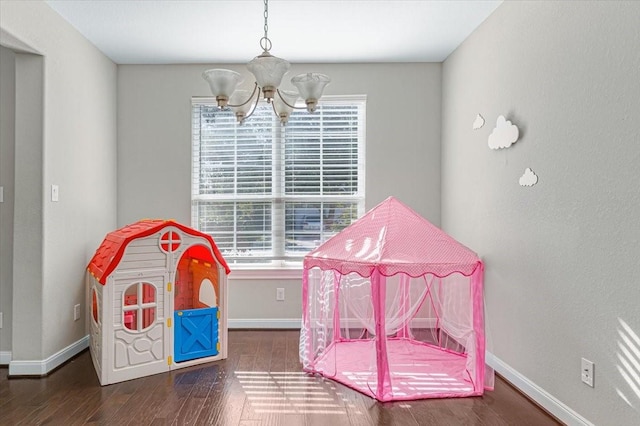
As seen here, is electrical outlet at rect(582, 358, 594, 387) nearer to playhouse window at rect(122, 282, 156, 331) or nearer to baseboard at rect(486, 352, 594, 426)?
baseboard at rect(486, 352, 594, 426)

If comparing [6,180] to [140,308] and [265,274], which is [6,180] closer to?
[140,308]

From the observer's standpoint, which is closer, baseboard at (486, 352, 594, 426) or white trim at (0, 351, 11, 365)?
baseboard at (486, 352, 594, 426)

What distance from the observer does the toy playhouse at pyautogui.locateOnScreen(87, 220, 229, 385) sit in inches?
116

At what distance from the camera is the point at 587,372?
2.20 m

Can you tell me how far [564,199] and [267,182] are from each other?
8.79 feet

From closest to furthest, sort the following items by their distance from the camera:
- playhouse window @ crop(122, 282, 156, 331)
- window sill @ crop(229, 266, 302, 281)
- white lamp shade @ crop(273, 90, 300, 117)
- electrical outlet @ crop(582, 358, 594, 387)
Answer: electrical outlet @ crop(582, 358, 594, 387), white lamp shade @ crop(273, 90, 300, 117), playhouse window @ crop(122, 282, 156, 331), window sill @ crop(229, 266, 302, 281)

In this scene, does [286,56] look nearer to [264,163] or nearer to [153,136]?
[264,163]

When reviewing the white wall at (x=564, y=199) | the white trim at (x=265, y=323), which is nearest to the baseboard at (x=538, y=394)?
the white wall at (x=564, y=199)

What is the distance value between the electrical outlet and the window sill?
2.56m

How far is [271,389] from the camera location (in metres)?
2.87

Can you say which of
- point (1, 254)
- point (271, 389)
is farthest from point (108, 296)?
point (271, 389)

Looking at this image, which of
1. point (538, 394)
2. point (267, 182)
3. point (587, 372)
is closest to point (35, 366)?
point (267, 182)

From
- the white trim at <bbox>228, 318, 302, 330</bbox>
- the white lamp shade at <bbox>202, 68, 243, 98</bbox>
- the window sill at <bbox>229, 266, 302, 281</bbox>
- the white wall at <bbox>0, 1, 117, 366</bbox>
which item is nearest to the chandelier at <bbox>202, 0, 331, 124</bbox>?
the white lamp shade at <bbox>202, 68, 243, 98</bbox>

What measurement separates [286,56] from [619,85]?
112 inches
